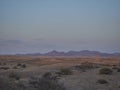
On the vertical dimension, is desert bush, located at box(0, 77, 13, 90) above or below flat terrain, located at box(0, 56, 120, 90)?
above

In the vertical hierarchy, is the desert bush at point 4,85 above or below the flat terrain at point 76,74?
above

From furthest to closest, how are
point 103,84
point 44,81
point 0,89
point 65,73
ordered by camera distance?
point 65,73 < point 103,84 < point 44,81 < point 0,89

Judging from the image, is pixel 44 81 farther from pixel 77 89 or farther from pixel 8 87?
pixel 77 89

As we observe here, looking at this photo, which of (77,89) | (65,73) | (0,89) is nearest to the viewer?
(0,89)

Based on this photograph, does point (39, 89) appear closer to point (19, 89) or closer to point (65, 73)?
point (19, 89)

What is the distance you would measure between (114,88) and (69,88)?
13.4ft

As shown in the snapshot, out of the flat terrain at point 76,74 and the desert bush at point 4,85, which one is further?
the flat terrain at point 76,74

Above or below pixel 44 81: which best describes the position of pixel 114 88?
below

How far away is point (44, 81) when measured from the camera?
59.1 feet

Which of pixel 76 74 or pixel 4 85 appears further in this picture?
pixel 76 74

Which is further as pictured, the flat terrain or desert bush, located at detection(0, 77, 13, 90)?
the flat terrain

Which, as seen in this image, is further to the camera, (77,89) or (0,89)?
(77,89)

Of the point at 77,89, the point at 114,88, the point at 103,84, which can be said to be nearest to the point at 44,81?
the point at 77,89

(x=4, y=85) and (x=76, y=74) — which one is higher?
(x=4, y=85)
